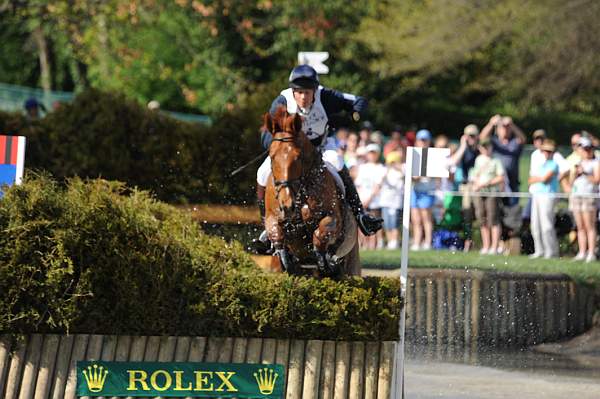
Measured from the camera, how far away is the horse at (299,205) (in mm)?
8188

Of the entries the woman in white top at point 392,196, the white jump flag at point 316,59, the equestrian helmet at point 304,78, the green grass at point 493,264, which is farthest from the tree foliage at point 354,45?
the equestrian helmet at point 304,78

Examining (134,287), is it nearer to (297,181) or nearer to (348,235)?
(297,181)

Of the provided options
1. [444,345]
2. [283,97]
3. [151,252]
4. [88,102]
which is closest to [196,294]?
[151,252]

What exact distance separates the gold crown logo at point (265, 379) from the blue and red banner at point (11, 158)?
236 centimetres

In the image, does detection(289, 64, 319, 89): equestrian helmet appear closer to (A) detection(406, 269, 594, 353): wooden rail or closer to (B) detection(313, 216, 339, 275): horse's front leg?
(B) detection(313, 216, 339, 275): horse's front leg

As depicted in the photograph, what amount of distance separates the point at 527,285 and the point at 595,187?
1.77 meters

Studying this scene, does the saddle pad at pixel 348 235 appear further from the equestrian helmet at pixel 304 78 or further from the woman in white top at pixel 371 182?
the woman in white top at pixel 371 182

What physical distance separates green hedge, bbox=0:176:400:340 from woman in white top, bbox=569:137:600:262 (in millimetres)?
6130

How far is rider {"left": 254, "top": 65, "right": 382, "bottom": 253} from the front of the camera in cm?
918

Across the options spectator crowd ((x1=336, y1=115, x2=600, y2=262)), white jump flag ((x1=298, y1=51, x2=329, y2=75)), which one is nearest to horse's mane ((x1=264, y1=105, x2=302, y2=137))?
white jump flag ((x1=298, y1=51, x2=329, y2=75))

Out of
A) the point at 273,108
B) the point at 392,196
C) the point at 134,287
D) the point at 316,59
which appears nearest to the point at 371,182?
the point at 392,196

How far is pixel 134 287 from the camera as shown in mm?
7371

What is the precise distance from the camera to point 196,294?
7480 mm

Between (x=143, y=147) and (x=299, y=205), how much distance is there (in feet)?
24.8
